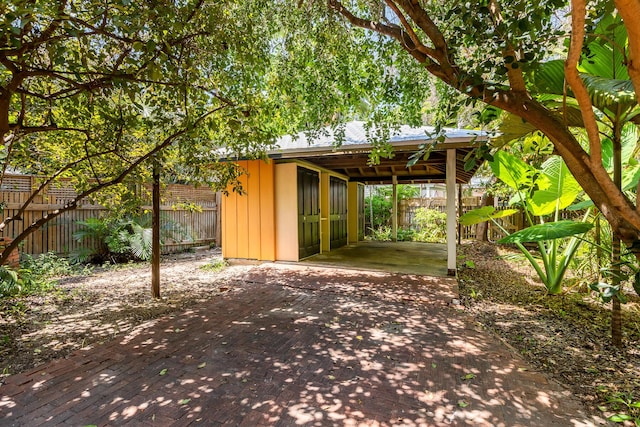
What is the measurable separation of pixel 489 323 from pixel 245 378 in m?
2.92

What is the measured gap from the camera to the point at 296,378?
2.50 metres

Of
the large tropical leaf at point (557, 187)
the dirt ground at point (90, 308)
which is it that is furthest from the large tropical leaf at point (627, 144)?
the dirt ground at point (90, 308)

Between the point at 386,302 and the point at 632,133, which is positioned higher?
the point at 632,133

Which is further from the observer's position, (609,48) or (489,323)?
(489,323)

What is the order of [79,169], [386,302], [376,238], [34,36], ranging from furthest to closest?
[376,238]
[386,302]
[79,169]
[34,36]

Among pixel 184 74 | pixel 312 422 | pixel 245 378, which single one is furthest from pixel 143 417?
pixel 184 74

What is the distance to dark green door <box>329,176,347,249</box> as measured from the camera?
9508 millimetres

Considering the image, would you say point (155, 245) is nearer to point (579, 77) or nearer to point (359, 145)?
point (359, 145)

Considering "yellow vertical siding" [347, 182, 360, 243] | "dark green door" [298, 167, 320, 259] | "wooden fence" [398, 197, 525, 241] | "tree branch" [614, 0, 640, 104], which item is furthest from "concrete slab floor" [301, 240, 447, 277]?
"tree branch" [614, 0, 640, 104]

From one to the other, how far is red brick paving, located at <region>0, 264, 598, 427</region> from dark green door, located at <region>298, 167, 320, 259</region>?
11.0 ft

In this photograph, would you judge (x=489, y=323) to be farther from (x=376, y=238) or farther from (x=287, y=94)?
(x=376, y=238)

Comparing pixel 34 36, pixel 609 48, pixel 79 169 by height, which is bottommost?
pixel 79 169

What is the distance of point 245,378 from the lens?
8.18 feet

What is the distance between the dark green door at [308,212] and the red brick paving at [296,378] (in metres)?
3.35
